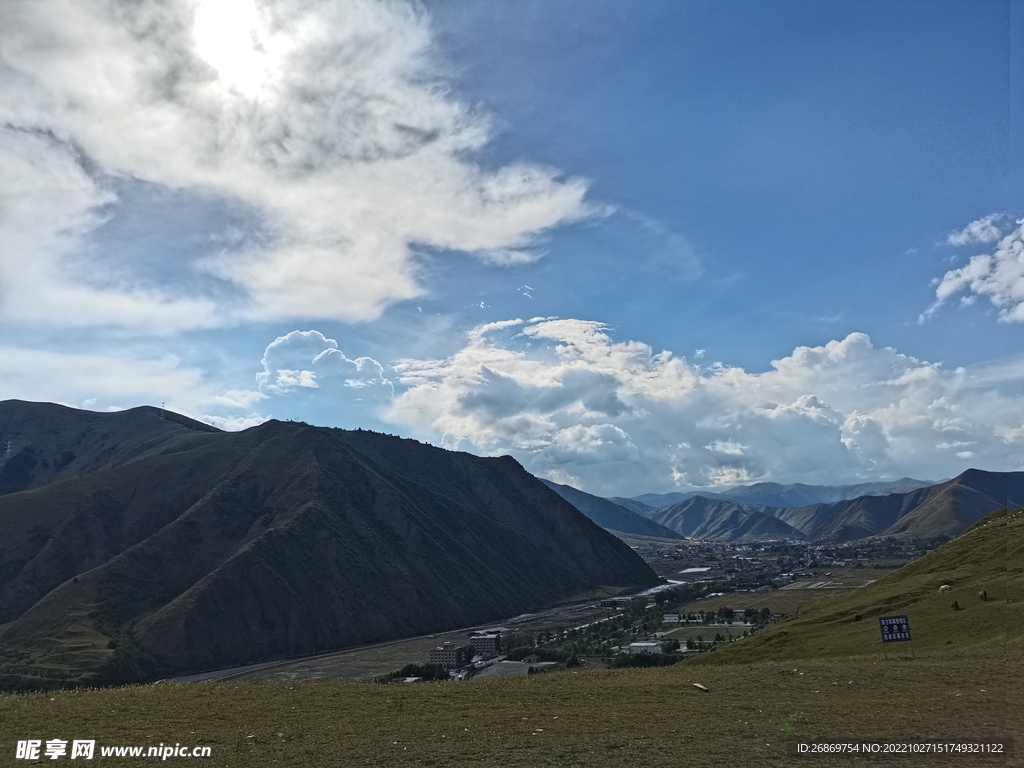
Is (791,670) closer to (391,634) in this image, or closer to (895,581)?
(895,581)

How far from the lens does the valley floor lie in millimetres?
21641

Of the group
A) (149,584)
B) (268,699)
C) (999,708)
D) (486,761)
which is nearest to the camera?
(486,761)

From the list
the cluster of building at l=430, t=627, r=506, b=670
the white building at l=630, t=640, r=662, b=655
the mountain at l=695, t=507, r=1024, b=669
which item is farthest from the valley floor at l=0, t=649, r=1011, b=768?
the cluster of building at l=430, t=627, r=506, b=670

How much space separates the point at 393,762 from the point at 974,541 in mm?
81142

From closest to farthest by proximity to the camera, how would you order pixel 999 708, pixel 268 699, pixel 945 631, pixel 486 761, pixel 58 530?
pixel 486 761
pixel 999 708
pixel 268 699
pixel 945 631
pixel 58 530

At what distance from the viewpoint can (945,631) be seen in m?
50.0

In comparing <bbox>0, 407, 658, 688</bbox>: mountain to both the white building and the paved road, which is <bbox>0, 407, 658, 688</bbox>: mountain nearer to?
the paved road

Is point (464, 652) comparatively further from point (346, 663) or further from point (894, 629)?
point (894, 629)

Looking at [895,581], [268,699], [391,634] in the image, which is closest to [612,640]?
[391,634]

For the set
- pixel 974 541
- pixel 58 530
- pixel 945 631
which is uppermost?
pixel 58 530

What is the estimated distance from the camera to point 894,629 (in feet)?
129

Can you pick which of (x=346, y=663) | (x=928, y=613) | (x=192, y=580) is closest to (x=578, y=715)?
(x=928, y=613)

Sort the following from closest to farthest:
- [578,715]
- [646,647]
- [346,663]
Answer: [578,715] < [646,647] < [346,663]

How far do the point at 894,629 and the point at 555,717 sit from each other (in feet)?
78.7
